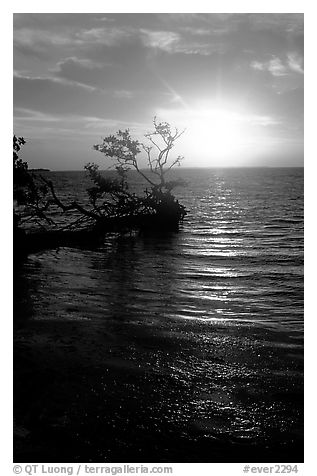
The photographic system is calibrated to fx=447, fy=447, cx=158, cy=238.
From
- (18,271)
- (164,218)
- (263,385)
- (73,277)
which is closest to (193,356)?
(263,385)

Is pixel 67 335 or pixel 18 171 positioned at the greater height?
pixel 18 171

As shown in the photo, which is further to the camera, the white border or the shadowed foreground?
the white border

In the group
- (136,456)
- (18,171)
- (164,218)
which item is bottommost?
(136,456)

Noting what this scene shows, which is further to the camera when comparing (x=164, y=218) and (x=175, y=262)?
(x=164, y=218)

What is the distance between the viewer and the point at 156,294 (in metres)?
16.0

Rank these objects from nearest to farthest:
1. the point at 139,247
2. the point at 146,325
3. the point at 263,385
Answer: the point at 263,385
the point at 146,325
the point at 139,247

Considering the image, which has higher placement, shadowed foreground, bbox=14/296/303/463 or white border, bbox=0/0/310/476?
white border, bbox=0/0/310/476
